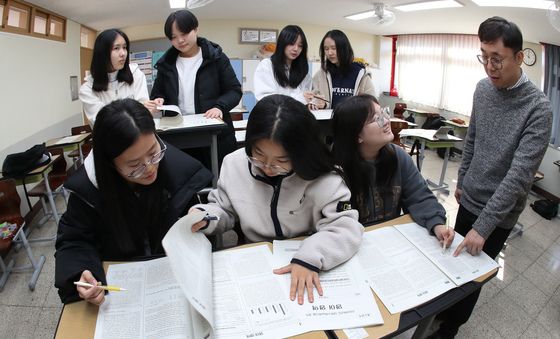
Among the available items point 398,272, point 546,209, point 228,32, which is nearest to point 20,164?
point 398,272

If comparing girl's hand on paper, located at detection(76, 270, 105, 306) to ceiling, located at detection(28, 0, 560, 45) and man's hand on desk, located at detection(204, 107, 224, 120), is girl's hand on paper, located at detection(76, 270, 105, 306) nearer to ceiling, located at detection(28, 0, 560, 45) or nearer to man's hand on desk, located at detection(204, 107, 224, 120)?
man's hand on desk, located at detection(204, 107, 224, 120)

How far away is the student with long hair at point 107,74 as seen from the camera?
2002 mm

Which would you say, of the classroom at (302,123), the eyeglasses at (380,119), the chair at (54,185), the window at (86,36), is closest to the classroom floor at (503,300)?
the classroom at (302,123)

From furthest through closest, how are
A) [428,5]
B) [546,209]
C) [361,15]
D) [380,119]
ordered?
[361,15] < [428,5] < [546,209] < [380,119]

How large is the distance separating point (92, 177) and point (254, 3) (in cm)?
483

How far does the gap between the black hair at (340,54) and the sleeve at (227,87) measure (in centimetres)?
82

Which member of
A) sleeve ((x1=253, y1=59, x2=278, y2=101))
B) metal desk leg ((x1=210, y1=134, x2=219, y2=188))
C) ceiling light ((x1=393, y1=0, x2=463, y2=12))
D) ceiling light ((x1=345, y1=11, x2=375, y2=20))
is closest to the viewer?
metal desk leg ((x1=210, y1=134, x2=219, y2=188))

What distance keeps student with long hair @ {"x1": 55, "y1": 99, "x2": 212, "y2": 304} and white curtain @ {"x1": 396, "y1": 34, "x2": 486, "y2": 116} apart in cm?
628

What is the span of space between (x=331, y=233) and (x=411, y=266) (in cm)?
28

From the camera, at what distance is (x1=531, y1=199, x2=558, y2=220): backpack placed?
3434 mm

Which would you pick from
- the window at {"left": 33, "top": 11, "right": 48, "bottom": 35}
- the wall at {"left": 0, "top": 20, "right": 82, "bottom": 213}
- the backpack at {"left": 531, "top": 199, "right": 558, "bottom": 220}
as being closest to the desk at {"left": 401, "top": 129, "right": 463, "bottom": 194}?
the backpack at {"left": 531, "top": 199, "right": 558, "bottom": 220}

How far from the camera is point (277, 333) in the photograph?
2.48 feet

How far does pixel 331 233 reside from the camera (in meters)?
1.04

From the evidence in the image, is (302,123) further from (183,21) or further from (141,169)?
(183,21)
